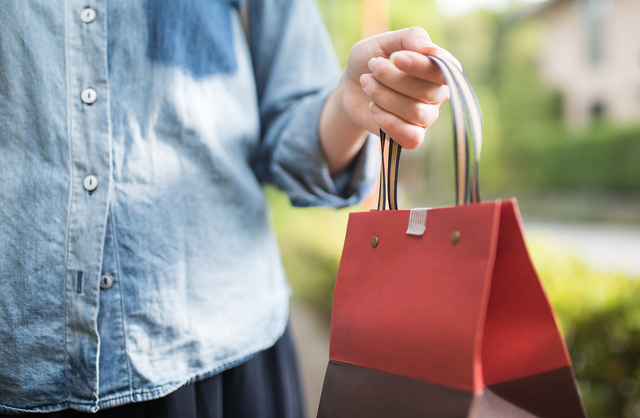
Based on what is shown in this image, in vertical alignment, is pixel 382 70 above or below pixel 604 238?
above

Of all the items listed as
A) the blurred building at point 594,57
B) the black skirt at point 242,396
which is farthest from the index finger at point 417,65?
the blurred building at point 594,57

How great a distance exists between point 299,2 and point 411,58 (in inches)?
22.3

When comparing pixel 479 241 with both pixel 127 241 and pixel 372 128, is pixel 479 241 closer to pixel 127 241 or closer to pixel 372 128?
pixel 372 128

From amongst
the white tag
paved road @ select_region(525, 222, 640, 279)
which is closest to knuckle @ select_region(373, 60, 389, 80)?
the white tag

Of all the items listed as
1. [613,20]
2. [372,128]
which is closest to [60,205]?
[372,128]

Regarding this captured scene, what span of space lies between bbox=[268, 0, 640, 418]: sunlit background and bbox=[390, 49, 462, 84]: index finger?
1.74 meters

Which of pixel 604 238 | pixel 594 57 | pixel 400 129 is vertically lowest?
pixel 604 238

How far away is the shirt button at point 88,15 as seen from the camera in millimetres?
751

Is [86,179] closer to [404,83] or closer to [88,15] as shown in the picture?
[88,15]

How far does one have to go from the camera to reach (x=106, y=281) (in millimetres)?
737

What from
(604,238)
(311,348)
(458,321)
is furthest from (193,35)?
(604,238)

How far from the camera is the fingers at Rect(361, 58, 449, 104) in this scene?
577mm

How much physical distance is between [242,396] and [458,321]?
598mm

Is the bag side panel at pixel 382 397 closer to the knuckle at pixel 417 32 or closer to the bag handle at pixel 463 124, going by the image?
the bag handle at pixel 463 124
